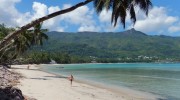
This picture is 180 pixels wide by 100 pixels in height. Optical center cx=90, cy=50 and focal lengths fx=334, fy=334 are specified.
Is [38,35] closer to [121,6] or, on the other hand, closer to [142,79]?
[142,79]

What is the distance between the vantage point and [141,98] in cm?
2895

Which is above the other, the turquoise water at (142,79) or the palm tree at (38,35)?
the palm tree at (38,35)

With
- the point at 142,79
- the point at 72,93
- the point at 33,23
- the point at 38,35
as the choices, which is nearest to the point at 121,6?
the point at 33,23

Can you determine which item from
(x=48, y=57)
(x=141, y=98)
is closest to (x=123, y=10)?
(x=141, y=98)

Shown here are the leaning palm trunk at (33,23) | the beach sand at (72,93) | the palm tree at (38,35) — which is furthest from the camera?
the palm tree at (38,35)

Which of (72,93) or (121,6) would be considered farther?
(72,93)

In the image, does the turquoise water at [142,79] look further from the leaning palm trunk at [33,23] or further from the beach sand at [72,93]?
the leaning palm trunk at [33,23]

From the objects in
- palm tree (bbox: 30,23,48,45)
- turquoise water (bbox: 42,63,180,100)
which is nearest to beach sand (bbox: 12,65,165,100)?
turquoise water (bbox: 42,63,180,100)

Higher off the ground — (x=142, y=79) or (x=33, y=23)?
(x=33, y=23)

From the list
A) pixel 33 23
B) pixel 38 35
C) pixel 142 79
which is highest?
pixel 38 35

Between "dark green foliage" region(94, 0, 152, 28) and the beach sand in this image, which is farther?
the beach sand

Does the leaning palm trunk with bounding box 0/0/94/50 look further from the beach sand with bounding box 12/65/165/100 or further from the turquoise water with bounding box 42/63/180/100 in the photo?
the turquoise water with bounding box 42/63/180/100

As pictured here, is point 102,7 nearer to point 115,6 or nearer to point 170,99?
point 115,6

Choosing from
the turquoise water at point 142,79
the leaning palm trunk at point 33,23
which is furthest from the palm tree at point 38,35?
the leaning palm trunk at point 33,23
